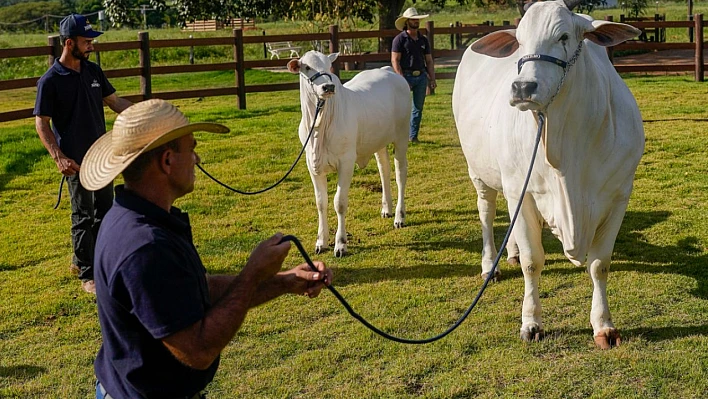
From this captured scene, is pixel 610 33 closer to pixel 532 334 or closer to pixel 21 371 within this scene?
pixel 532 334

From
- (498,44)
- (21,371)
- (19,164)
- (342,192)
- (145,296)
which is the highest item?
(498,44)

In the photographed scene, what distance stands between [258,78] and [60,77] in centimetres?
1712

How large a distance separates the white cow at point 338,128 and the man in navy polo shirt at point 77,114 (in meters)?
1.78

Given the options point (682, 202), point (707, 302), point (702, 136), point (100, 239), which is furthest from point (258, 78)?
point (100, 239)

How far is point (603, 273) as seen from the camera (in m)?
5.89

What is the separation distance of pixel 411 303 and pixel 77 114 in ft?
10.3

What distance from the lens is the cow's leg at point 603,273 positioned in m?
5.74

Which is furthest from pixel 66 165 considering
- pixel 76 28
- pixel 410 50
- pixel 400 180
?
pixel 410 50

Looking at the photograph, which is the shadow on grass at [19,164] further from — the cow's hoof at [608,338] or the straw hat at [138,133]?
the straw hat at [138,133]

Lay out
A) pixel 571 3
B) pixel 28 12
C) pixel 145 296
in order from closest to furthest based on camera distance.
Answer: pixel 145 296
pixel 571 3
pixel 28 12

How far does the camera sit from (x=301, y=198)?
10.7 m

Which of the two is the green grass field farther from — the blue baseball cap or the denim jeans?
the blue baseball cap

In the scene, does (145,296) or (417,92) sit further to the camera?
(417,92)

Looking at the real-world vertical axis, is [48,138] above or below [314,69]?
below
